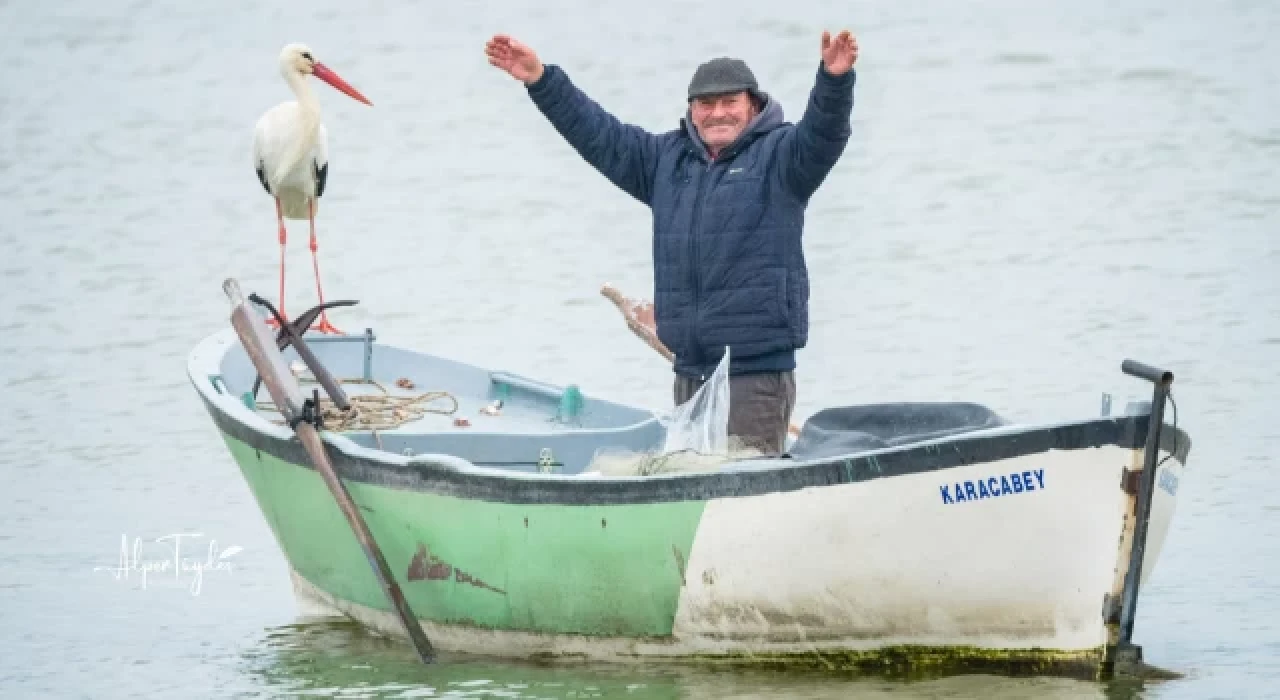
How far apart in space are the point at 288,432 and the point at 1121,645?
313 cm

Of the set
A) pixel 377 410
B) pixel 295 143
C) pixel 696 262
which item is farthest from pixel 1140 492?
pixel 295 143

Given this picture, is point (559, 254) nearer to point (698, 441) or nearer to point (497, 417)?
point (497, 417)

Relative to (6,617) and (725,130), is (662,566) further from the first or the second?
(6,617)

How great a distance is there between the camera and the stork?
14.6 metres

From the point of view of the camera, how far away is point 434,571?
→ 9.20 m

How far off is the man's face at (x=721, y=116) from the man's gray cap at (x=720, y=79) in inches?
2.0

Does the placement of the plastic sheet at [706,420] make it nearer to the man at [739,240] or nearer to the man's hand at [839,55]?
the man at [739,240]

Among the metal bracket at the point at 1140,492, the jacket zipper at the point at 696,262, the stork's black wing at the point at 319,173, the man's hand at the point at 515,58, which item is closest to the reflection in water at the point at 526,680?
the metal bracket at the point at 1140,492

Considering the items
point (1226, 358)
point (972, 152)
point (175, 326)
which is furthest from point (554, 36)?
point (1226, 358)

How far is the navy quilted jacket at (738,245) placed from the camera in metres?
8.83

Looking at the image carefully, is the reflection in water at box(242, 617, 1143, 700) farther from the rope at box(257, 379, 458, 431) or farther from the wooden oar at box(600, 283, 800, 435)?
the wooden oar at box(600, 283, 800, 435)
